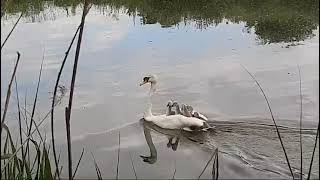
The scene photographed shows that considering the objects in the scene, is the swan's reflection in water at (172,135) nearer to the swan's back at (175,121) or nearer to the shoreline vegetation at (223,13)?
the swan's back at (175,121)

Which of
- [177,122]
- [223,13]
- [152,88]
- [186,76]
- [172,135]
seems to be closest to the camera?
[172,135]

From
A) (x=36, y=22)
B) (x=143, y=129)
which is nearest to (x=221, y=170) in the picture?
(x=143, y=129)

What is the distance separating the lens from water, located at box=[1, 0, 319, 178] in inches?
202

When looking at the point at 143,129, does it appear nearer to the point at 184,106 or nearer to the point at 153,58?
the point at 184,106

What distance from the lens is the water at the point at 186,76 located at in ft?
16.8

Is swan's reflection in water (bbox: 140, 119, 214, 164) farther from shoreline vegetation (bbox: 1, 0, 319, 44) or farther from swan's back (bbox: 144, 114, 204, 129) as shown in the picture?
shoreline vegetation (bbox: 1, 0, 319, 44)

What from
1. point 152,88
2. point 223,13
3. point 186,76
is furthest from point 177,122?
point 223,13

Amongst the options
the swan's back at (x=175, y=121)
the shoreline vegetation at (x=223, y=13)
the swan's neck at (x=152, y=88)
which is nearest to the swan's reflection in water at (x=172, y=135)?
the swan's back at (x=175, y=121)

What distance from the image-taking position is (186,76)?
7395mm

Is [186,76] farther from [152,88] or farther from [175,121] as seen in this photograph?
[175,121]

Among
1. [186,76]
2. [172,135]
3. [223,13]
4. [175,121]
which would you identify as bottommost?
[172,135]

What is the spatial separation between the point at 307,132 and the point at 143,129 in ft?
5.22

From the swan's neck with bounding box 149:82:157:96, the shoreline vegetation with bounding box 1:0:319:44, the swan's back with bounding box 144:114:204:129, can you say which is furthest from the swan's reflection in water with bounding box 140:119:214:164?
the shoreline vegetation with bounding box 1:0:319:44

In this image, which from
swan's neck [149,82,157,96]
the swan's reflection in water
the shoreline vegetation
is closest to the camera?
the swan's reflection in water
